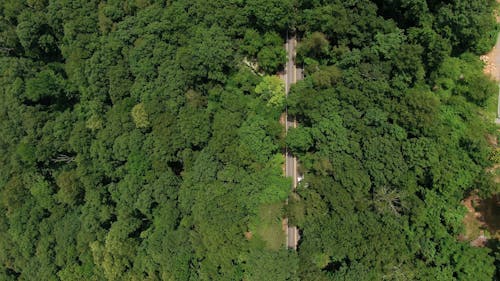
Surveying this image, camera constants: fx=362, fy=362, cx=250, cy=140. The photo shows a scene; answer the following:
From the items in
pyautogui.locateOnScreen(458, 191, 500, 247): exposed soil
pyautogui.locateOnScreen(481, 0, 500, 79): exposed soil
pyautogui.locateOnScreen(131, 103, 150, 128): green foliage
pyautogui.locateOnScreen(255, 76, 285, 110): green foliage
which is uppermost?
pyautogui.locateOnScreen(481, 0, 500, 79): exposed soil

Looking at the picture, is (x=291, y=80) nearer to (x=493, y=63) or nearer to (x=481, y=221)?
(x=493, y=63)

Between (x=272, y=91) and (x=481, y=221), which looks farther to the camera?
(x=272, y=91)

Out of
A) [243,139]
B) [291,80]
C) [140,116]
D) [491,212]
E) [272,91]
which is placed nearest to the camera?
[491,212]

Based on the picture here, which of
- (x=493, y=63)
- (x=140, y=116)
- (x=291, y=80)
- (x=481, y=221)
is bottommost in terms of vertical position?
(x=481, y=221)

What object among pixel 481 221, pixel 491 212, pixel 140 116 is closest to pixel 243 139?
pixel 140 116

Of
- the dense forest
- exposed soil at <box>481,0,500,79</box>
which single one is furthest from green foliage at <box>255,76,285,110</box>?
exposed soil at <box>481,0,500,79</box>

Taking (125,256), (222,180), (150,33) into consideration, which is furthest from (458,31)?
(125,256)

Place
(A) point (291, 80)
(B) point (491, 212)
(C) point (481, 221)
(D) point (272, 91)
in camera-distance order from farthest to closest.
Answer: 1. (A) point (291, 80)
2. (D) point (272, 91)
3. (C) point (481, 221)
4. (B) point (491, 212)

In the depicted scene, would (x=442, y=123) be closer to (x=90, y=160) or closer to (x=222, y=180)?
(x=222, y=180)

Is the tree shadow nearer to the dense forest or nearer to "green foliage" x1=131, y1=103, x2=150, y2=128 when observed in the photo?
the dense forest
